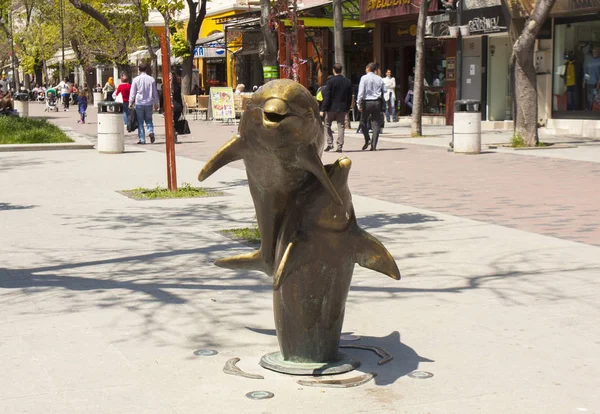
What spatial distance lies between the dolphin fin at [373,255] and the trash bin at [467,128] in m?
14.1

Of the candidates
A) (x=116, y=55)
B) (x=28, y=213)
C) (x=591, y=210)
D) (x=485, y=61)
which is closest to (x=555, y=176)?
(x=591, y=210)

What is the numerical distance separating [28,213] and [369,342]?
6543 millimetres

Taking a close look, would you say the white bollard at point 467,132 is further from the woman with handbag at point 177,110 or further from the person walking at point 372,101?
the woman with handbag at point 177,110

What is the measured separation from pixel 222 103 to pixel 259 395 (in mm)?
26934

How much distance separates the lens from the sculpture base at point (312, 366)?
4.76m

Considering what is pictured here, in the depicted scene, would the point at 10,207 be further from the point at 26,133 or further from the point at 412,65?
the point at 412,65

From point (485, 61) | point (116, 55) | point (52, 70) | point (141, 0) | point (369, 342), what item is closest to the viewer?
point (369, 342)

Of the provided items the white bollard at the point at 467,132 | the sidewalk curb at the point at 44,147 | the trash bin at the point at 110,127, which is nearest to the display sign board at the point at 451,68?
the white bollard at the point at 467,132

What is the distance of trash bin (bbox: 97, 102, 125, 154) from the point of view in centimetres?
1912

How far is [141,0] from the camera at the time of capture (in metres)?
32.2

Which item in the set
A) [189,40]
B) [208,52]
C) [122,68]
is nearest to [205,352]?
[189,40]

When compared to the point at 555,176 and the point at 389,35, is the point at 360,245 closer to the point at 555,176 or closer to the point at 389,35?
the point at 555,176

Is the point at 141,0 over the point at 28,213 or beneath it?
over

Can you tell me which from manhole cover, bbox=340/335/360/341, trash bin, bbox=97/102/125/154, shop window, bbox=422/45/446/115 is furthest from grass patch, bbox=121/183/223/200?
shop window, bbox=422/45/446/115
